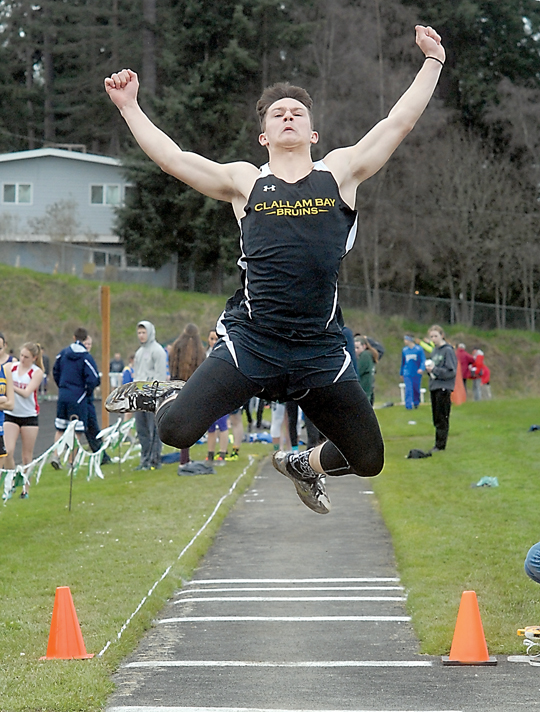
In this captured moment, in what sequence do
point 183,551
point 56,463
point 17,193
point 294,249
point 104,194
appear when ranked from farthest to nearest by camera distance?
point 17,193 < point 104,194 < point 56,463 < point 183,551 < point 294,249

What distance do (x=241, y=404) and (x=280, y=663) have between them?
2176mm

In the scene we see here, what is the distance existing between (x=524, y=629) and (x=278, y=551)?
3.47 meters

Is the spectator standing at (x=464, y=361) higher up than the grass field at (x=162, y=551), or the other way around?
the spectator standing at (x=464, y=361)

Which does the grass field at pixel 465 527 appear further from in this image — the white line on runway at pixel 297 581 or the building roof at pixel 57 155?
the building roof at pixel 57 155

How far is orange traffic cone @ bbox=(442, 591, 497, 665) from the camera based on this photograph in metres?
6.01

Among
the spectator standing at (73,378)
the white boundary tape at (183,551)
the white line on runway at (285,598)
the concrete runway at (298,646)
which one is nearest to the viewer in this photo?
the concrete runway at (298,646)

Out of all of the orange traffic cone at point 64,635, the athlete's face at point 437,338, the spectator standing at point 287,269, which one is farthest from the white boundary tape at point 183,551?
the athlete's face at point 437,338

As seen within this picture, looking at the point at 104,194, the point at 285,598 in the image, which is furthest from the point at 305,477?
the point at 104,194

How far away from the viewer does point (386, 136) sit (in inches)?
196

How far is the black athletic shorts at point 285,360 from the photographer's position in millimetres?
4734

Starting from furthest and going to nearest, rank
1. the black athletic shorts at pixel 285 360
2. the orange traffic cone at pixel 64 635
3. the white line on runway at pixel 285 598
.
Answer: the white line on runway at pixel 285 598 < the orange traffic cone at pixel 64 635 < the black athletic shorts at pixel 285 360

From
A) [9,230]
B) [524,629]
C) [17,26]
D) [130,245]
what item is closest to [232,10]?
[130,245]

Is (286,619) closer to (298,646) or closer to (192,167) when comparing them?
(298,646)

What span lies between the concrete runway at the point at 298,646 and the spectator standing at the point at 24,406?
4.35 metres
